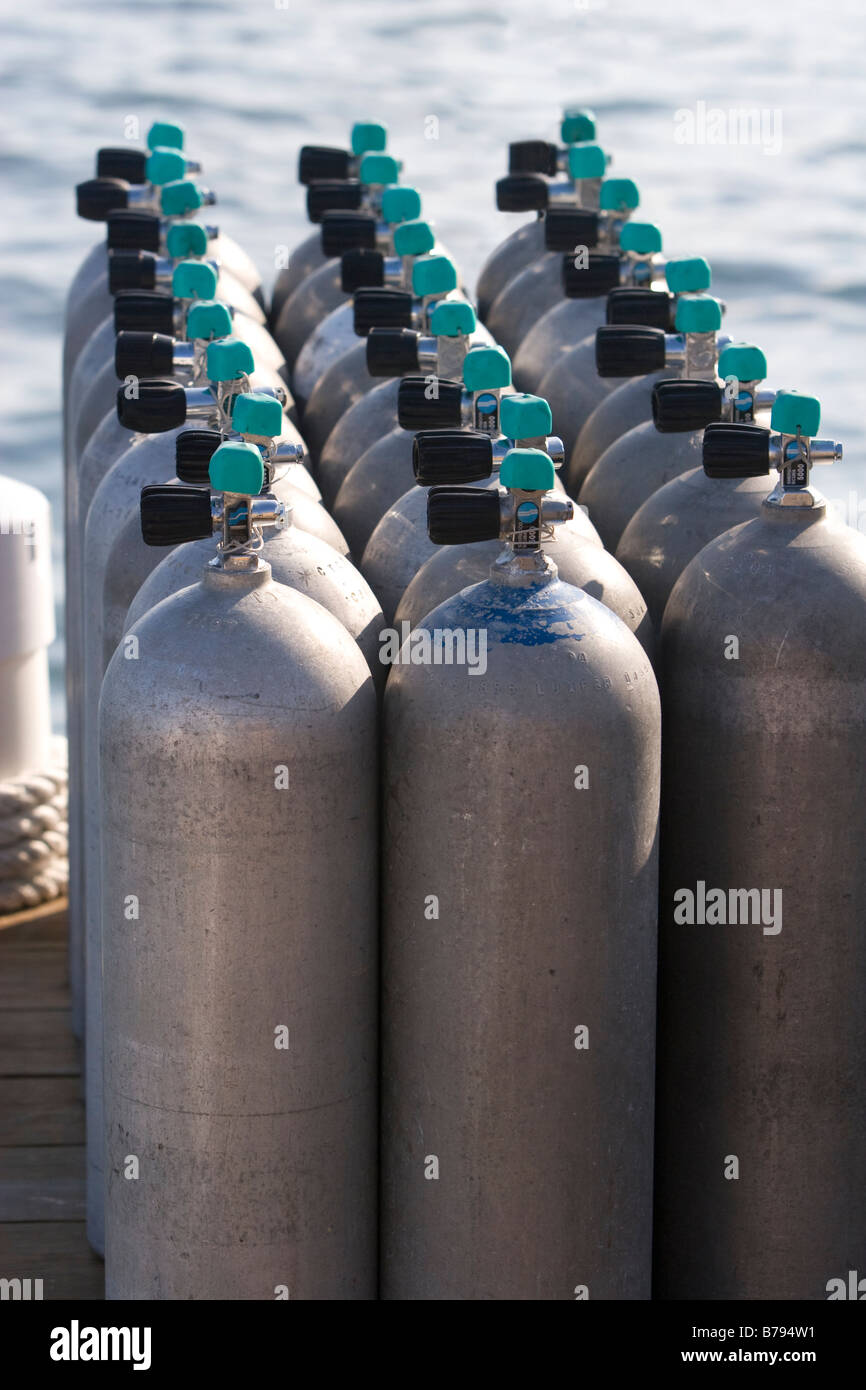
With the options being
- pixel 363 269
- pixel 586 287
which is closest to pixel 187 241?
pixel 363 269

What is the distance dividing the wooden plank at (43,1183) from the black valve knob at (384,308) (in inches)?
33.7

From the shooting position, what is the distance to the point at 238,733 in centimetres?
143

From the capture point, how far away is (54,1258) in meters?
1.98

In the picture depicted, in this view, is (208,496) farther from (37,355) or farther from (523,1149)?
(37,355)

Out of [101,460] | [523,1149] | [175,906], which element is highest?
[101,460]

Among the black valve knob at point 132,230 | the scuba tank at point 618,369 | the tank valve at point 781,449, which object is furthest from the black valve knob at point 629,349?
the black valve knob at point 132,230

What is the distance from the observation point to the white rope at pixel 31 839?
108 inches

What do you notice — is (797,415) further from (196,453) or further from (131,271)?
(131,271)

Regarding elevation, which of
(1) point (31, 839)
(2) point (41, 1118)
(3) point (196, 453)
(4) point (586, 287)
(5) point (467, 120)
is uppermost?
(5) point (467, 120)

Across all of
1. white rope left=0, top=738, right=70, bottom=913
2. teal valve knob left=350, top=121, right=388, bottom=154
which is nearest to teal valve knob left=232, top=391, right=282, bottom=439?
white rope left=0, top=738, right=70, bottom=913

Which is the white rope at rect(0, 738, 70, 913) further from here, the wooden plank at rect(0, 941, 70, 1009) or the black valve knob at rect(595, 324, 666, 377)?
the black valve knob at rect(595, 324, 666, 377)

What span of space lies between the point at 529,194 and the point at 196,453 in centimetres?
114

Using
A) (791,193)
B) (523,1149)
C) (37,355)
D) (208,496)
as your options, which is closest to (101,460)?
Result: (208,496)

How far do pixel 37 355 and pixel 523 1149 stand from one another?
4.63 meters
